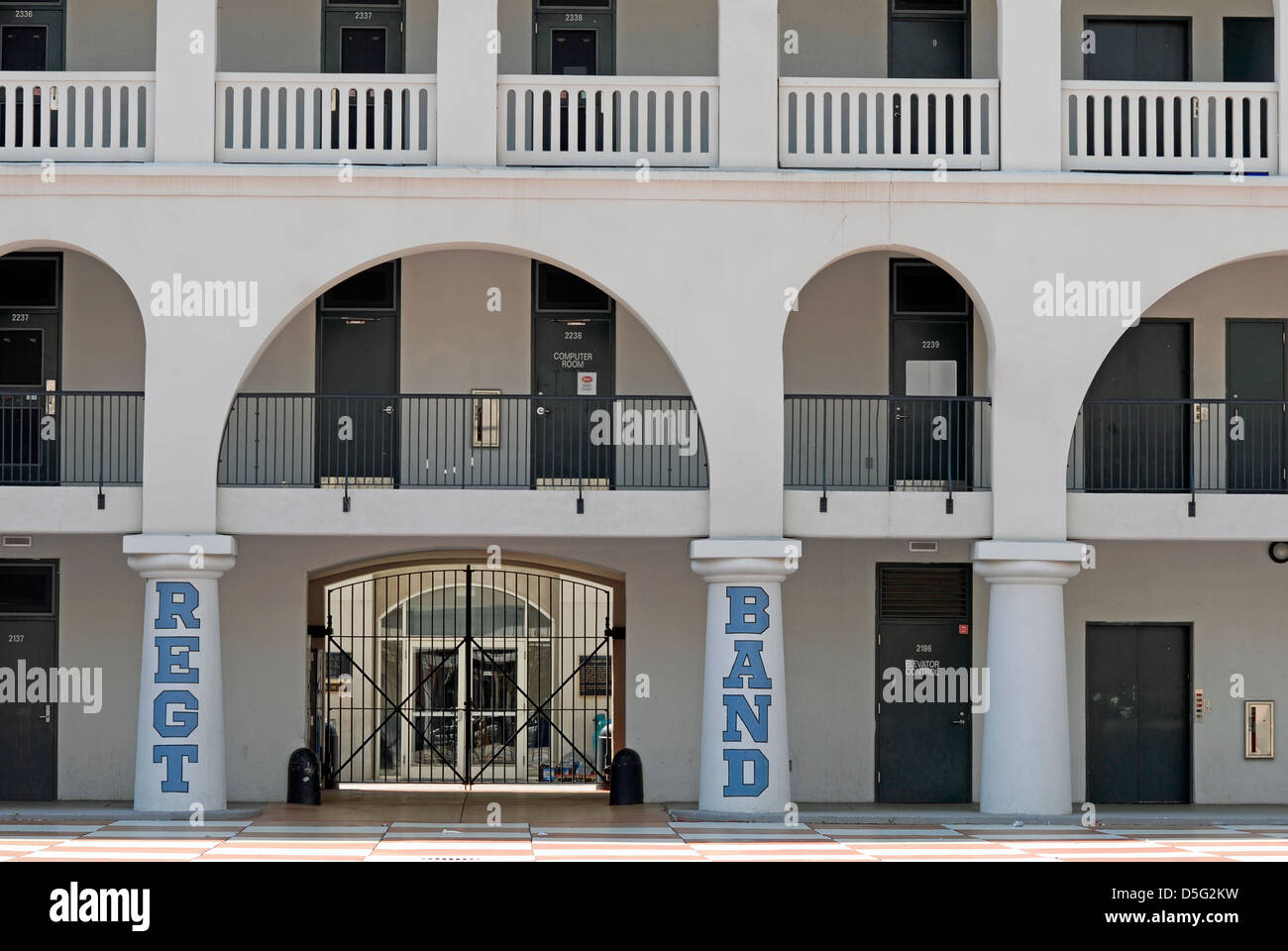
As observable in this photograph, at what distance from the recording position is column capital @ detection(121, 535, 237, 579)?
19906mm

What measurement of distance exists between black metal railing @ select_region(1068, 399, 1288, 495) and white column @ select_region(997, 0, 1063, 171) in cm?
394

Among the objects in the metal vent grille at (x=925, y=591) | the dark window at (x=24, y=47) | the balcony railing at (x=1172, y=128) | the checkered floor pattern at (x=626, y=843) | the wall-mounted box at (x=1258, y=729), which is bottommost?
the checkered floor pattern at (x=626, y=843)

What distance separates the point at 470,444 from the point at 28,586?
6118 millimetres

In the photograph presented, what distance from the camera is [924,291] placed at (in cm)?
2333

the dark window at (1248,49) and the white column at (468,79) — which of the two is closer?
the white column at (468,79)

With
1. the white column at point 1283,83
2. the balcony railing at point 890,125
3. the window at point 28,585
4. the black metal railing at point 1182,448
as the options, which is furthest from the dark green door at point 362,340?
the white column at point 1283,83

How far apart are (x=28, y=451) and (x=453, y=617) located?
8946 mm

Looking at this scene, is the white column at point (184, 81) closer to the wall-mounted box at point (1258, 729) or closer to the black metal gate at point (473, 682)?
the black metal gate at point (473, 682)

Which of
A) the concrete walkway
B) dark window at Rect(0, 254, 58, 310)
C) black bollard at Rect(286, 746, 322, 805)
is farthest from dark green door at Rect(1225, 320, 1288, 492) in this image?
dark window at Rect(0, 254, 58, 310)

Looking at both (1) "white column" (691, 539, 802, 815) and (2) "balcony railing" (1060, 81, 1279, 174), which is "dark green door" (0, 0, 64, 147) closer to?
(1) "white column" (691, 539, 802, 815)

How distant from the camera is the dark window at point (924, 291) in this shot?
76.4 ft

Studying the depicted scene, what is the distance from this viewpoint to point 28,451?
886 inches

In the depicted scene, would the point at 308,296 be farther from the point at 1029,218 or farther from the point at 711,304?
the point at 1029,218

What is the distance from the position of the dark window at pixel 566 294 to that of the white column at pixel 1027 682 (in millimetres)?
6043
